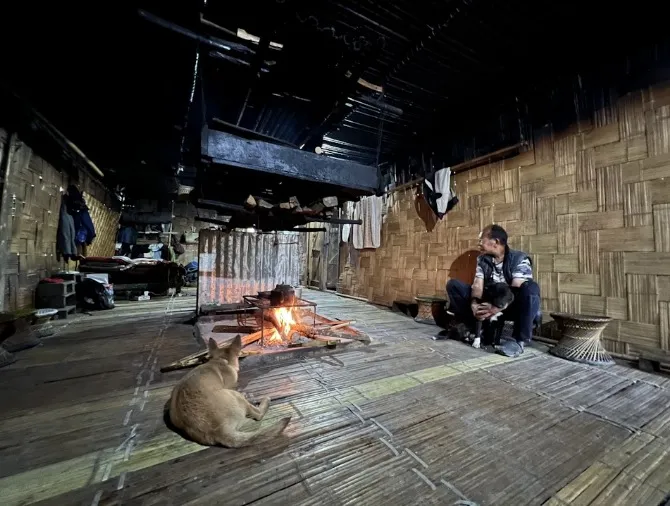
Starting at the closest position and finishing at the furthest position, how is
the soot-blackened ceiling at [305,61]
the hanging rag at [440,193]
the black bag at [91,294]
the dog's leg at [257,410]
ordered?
the dog's leg at [257,410]
the soot-blackened ceiling at [305,61]
the hanging rag at [440,193]
the black bag at [91,294]

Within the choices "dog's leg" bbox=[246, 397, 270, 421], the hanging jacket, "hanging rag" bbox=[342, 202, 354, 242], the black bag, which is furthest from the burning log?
the hanging jacket

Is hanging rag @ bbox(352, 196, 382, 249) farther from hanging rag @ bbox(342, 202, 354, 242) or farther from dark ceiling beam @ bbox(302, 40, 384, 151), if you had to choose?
dark ceiling beam @ bbox(302, 40, 384, 151)

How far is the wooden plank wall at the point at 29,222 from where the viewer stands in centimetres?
377

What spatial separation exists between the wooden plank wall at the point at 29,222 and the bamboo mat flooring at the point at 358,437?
2.04 metres

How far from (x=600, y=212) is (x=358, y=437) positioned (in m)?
3.92

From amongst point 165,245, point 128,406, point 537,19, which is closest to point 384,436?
point 128,406

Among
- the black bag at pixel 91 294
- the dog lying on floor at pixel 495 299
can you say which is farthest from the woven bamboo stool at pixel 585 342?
the black bag at pixel 91 294

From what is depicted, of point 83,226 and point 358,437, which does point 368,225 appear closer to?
point 358,437

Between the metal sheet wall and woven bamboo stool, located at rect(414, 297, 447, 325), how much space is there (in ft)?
7.70

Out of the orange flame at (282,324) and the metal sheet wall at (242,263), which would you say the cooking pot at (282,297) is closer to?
the orange flame at (282,324)

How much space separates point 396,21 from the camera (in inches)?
112

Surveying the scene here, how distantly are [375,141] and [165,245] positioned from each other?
8.65 metres

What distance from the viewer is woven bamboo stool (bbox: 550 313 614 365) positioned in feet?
9.14

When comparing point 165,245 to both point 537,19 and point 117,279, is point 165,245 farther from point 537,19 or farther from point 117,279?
point 537,19
